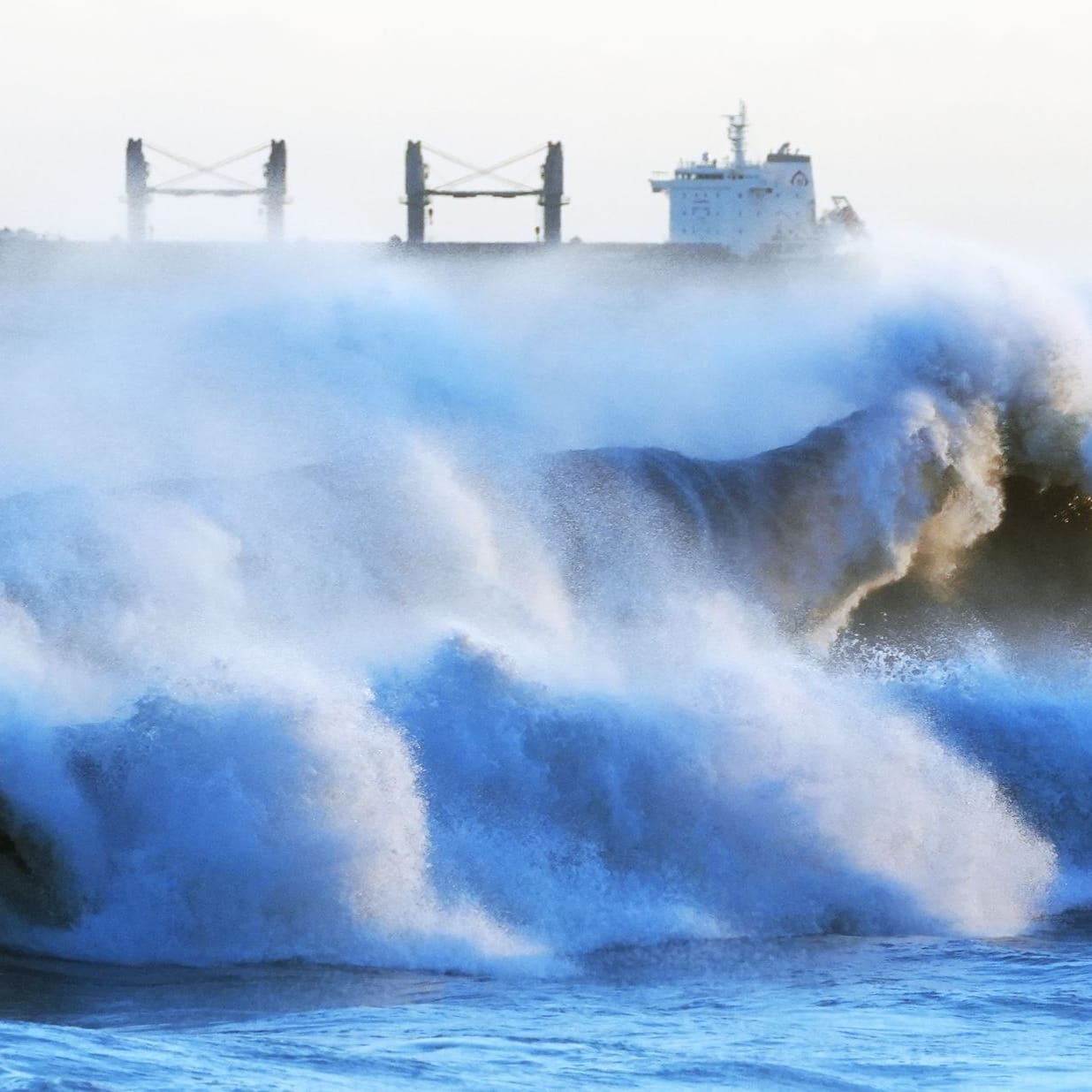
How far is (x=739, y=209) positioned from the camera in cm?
8238

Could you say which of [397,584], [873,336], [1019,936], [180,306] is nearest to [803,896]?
[1019,936]

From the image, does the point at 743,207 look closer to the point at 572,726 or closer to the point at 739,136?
the point at 739,136

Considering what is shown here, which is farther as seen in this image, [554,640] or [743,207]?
[743,207]

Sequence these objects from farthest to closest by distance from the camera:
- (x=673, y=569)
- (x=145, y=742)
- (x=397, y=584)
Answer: (x=673, y=569) < (x=397, y=584) < (x=145, y=742)

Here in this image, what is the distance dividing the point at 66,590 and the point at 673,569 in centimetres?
556

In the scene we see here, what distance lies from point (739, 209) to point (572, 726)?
68397 mm

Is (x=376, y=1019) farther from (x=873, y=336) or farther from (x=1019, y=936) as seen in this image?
(x=873, y=336)

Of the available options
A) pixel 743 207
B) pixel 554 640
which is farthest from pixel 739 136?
pixel 554 640

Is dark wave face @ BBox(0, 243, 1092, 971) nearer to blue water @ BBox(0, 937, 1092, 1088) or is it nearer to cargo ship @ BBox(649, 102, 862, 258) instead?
blue water @ BBox(0, 937, 1092, 1088)

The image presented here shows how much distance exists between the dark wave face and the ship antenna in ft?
186

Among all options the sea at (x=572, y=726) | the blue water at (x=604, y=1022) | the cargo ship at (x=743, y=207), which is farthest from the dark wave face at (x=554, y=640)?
the cargo ship at (x=743, y=207)

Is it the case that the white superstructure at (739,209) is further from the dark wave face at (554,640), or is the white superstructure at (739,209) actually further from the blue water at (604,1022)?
the blue water at (604,1022)

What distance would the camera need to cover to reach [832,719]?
16.2 meters

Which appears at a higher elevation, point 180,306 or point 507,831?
point 180,306
